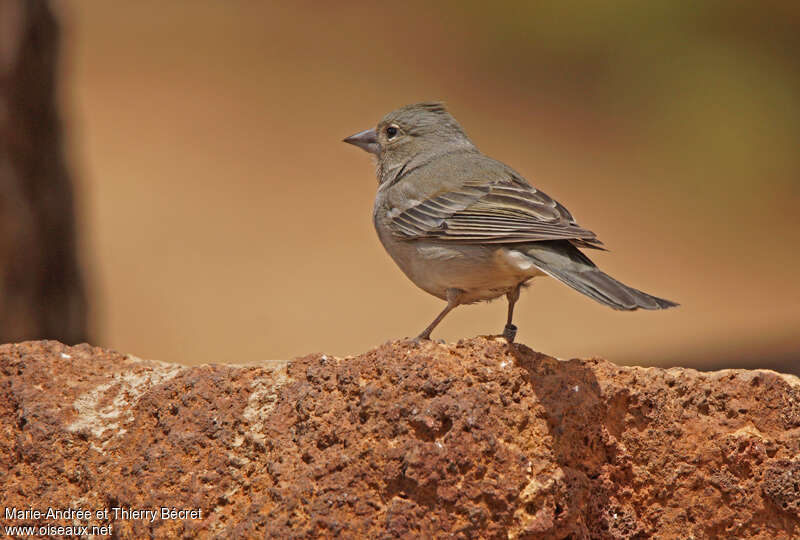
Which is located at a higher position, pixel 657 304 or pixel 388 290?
pixel 388 290

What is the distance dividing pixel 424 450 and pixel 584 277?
1222 mm

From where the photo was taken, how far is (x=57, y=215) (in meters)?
9.98

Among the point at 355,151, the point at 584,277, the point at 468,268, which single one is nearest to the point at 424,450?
the point at 584,277

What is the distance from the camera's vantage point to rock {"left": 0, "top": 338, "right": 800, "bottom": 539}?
3961 millimetres

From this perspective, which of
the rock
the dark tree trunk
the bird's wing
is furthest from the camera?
the dark tree trunk

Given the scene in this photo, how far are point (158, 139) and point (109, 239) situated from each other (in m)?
3.27

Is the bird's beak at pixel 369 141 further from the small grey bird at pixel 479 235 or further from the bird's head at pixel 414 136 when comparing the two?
the small grey bird at pixel 479 235

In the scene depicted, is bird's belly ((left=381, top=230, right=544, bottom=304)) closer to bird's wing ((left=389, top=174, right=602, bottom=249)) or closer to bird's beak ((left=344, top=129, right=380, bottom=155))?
bird's wing ((left=389, top=174, right=602, bottom=249))

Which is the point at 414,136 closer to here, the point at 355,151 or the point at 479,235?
the point at 479,235

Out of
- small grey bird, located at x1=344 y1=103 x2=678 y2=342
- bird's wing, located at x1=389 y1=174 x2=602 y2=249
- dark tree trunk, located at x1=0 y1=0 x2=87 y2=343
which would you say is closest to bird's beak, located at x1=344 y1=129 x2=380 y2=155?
small grey bird, located at x1=344 y1=103 x2=678 y2=342

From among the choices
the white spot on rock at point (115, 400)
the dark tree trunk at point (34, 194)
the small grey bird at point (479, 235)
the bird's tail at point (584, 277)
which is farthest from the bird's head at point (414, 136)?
the dark tree trunk at point (34, 194)

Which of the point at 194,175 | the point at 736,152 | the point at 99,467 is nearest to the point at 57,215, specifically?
the point at 99,467

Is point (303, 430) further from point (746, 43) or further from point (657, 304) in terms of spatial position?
point (746, 43)

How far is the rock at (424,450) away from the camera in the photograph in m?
3.96
